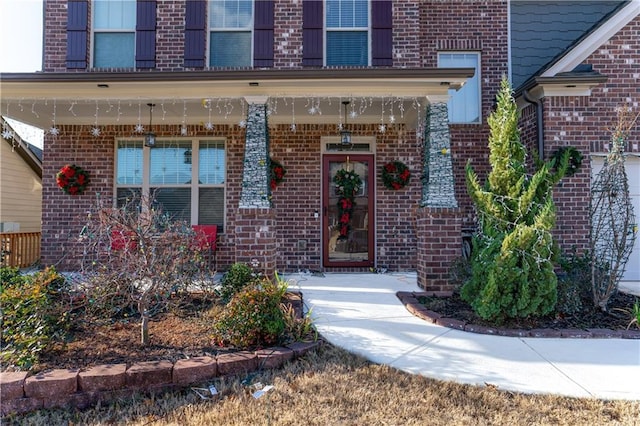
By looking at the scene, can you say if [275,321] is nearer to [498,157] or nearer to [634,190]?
[498,157]

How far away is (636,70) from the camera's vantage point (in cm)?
633

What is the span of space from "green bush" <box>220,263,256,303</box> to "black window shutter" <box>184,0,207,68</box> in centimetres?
430

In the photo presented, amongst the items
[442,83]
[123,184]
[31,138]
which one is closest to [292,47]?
[442,83]

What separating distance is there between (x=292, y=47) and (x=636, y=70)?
583 cm

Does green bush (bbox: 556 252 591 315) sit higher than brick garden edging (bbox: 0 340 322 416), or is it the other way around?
green bush (bbox: 556 252 591 315)

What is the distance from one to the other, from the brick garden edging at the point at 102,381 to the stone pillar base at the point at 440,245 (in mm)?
3018

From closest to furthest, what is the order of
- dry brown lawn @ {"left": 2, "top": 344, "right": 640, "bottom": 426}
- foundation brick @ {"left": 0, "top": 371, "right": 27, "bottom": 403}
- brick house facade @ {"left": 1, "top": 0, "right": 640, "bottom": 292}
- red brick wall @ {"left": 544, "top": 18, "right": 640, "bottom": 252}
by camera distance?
dry brown lawn @ {"left": 2, "top": 344, "right": 640, "bottom": 426} → foundation brick @ {"left": 0, "top": 371, "right": 27, "bottom": 403} → red brick wall @ {"left": 544, "top": 18, "right": 640, "bottom": 252} → brick house facade @ {"left": 1, "top": 0, "right": 640, "bottom": 292}

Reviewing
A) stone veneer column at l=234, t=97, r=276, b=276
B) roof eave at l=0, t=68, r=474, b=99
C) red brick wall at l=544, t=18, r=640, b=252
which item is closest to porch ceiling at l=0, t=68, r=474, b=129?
roof eave at l=0, t=68, r=474, b=99

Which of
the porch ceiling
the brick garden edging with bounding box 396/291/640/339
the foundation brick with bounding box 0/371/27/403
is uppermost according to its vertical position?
the porch ceiling

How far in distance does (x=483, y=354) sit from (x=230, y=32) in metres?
6.82

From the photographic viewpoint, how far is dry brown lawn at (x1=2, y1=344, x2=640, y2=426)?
2395mm

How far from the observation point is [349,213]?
7160 millimetres

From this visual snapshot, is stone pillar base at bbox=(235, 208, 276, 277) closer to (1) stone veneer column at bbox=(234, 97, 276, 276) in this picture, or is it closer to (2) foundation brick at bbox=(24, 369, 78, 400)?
(1) stone veneer column at bbox=(234, 97, 276, 276)

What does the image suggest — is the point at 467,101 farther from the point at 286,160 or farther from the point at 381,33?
the point at 286,160
